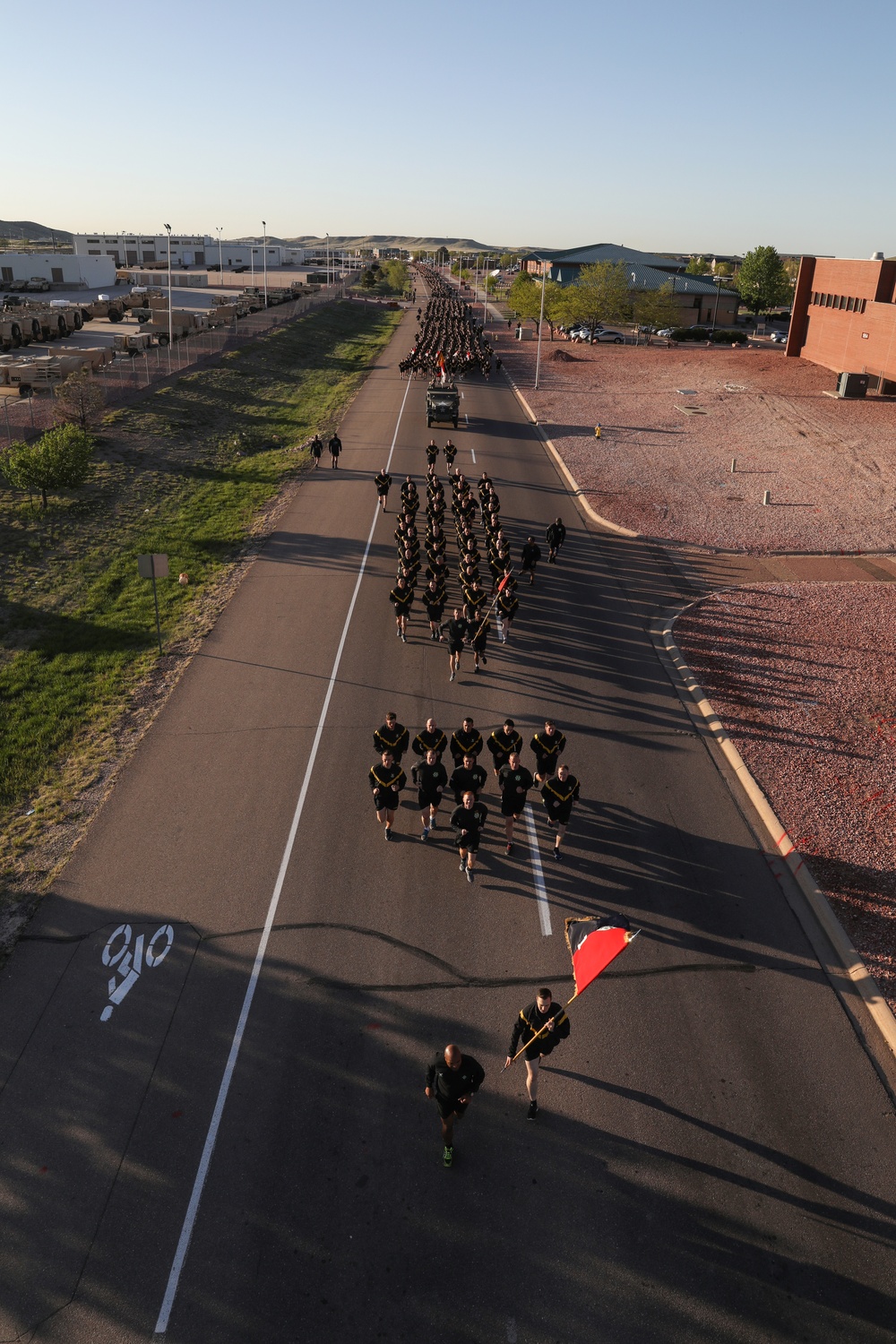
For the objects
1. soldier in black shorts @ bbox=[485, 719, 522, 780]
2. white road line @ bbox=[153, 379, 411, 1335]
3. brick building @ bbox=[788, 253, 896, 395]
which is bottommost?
white road line @ bbox=[153, 379, 411, 1335]

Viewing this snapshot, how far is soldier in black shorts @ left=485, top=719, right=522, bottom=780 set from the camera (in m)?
11.7

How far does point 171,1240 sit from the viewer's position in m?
6.74

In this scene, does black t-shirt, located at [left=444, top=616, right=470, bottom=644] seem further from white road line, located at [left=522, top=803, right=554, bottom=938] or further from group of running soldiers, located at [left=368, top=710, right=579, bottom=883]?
white road line, located at [left=522, top=803, right=554, bottom=938]

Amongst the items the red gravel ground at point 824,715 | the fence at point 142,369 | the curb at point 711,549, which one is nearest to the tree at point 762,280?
the fence at point 142,369

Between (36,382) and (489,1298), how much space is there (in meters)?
40.8

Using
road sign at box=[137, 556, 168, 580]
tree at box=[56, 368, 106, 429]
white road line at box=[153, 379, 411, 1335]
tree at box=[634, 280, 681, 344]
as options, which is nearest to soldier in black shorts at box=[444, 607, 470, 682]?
white road line at box=[153, 379, 411, 1335]

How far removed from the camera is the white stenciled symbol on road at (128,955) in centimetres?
909

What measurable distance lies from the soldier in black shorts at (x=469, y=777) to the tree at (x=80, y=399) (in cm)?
2564

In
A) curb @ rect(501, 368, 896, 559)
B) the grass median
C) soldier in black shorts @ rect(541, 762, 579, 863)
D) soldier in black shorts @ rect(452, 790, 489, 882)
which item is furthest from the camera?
curb @ rect(501, 368, 896, 559)

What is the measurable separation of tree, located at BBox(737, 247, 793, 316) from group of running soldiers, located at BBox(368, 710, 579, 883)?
99.7m

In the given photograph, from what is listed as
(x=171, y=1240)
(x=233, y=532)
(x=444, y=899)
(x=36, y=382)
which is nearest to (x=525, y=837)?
(x=444, y=899)

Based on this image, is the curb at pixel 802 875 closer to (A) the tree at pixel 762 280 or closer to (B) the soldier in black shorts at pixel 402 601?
(B) the soldier in black shorts at pixel 402 601

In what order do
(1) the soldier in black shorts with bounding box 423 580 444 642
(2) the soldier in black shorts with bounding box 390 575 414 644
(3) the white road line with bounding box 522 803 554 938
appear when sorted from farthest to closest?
1. (2) the soldier in black shorts with bounding box 390 575 414 644
2. (1) the soldier in black shorts with bounding box 423 580 444 642
3. (3) the white road line with bounding box 522 803 554 938

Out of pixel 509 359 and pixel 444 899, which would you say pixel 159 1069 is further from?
pixel 509 359
